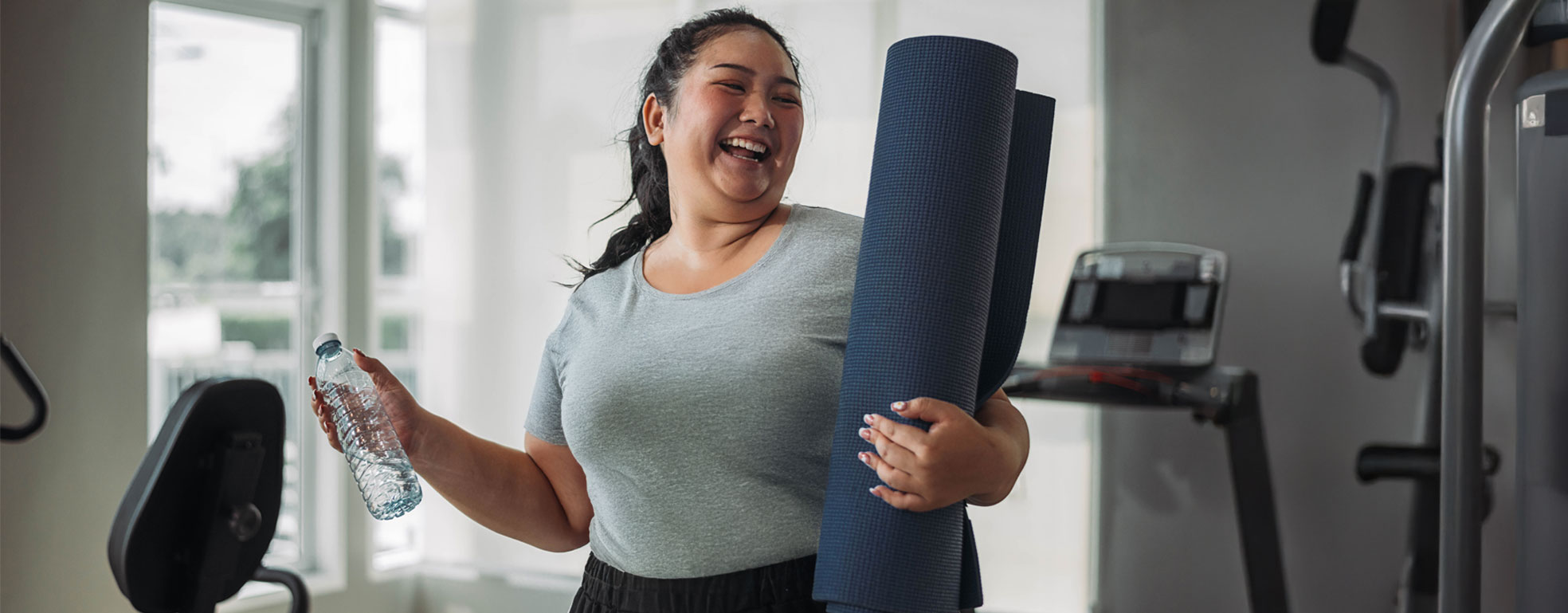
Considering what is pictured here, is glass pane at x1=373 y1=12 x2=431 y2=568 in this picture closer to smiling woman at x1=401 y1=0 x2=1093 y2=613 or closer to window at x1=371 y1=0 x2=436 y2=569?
window at x1=371 y1=0 x2=436 y2=569

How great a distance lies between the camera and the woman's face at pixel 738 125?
108 cm

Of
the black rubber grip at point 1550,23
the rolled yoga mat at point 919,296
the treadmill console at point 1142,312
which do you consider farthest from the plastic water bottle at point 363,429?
the treadmill console at point 1142,312

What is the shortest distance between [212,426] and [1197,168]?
8.62ft

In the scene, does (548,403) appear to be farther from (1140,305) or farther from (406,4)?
(406,4)

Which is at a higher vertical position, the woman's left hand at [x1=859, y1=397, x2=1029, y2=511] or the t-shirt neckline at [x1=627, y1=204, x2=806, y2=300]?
the t-shirt neckline at [x1=627, y1=204, x2=806, y2=300]

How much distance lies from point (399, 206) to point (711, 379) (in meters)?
3.56

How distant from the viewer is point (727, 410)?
3.33 feet

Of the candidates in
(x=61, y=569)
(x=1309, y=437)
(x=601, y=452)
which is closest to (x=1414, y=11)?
(x=1309, y=437)

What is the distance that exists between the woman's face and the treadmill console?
67.9 inches

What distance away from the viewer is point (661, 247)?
3.94 feet

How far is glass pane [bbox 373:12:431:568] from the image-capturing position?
3.92 metres

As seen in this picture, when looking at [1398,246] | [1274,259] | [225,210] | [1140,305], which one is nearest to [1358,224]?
[1398,246]

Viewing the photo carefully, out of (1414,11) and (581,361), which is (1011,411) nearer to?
(581,361)

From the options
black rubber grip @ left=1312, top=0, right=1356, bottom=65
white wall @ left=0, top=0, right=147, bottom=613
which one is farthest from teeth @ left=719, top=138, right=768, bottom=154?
white wall @ left=0, top=0, right=147, bottom=613
